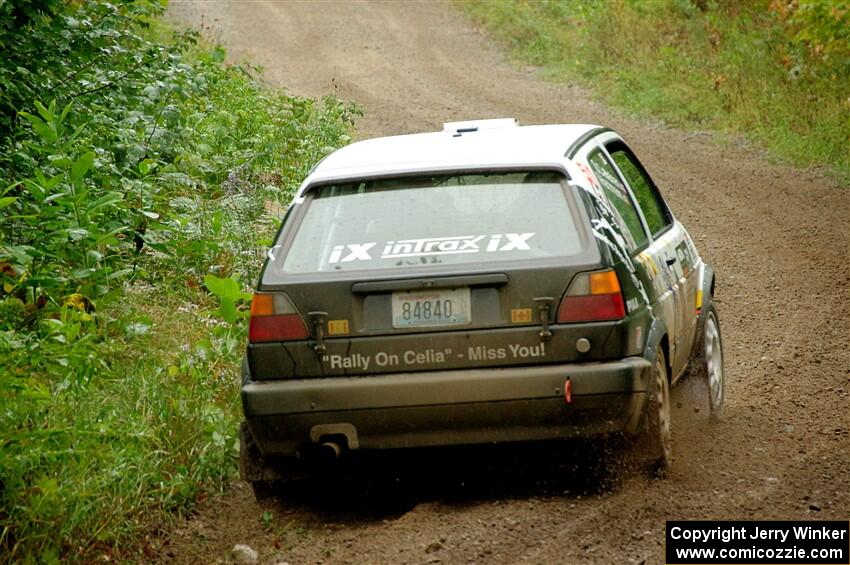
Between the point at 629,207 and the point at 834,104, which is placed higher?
the point at 629,207

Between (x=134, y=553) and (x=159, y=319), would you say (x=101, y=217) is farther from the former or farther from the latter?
(x=134, y=553)

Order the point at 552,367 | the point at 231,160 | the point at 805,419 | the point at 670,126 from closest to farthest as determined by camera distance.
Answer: the point at 552,367, the point at 805,419, the point at 231,160, the point at 670,126

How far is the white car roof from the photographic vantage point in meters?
5.46

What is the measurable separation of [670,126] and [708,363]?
37.8 ft

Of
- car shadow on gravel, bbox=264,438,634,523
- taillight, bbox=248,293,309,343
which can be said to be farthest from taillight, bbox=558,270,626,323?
taillight, bbox=248,293,309,343

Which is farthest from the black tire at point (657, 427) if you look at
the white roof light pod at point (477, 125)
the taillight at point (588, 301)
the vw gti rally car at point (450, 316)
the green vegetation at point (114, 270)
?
the green vegetation at point (114, 270)

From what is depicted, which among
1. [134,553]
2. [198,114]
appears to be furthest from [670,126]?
[134,553]

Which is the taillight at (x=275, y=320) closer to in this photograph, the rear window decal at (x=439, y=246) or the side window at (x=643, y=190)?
the rear window decal at (x=439, y=246)

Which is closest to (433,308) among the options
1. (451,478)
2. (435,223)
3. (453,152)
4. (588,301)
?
(435,223)

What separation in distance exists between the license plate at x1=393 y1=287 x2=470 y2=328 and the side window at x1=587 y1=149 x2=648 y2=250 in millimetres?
945

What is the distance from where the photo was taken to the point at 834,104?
16641mm

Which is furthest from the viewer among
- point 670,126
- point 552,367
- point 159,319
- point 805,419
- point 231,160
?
point 670,126
